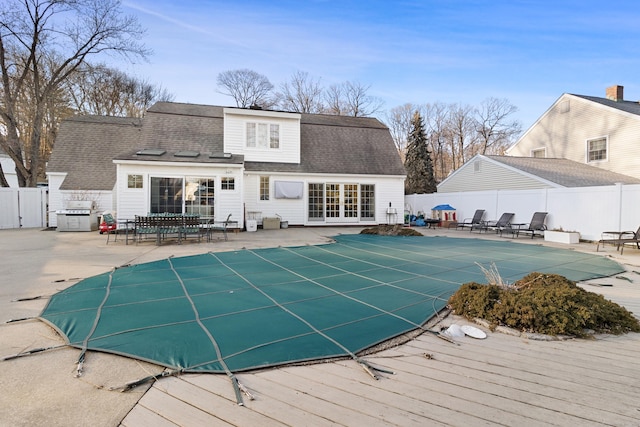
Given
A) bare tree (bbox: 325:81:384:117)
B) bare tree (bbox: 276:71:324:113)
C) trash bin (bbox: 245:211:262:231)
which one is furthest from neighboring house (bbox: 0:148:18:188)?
bare tree (bbox: 325:81:384:117)

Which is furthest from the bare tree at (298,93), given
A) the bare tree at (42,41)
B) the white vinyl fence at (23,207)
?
the white vinyl fence at (23,207)

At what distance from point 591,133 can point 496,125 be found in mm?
16977

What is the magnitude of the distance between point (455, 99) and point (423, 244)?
29048 millimetres

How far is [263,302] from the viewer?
402cm

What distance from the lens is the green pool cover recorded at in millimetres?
2734

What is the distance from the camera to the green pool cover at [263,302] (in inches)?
108

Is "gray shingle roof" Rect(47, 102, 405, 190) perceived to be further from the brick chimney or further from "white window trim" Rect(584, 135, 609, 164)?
the brick chimney

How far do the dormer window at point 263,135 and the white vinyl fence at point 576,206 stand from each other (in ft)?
30.8

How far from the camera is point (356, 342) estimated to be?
9.30 feet

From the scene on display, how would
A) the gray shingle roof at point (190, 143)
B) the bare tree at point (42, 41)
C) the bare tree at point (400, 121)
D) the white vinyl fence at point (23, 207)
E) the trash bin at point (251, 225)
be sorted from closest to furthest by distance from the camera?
1. the trash bin at point (251, 225)
2. the gray shingle roof at point (190, 143)
3. the white vinyl fence at point (23, 207)
4. the bare tree at point (42, 41)
5. the bare tree at point (400, 121)

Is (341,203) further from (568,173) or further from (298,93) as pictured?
(298,93)

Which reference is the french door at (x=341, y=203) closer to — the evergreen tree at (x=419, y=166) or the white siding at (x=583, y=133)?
the evergreen tree at (x=419, y=166)

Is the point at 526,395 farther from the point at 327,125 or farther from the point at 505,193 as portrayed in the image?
the point at 327,125

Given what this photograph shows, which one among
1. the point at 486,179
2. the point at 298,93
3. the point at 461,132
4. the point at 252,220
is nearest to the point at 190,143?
the point at 252,220
